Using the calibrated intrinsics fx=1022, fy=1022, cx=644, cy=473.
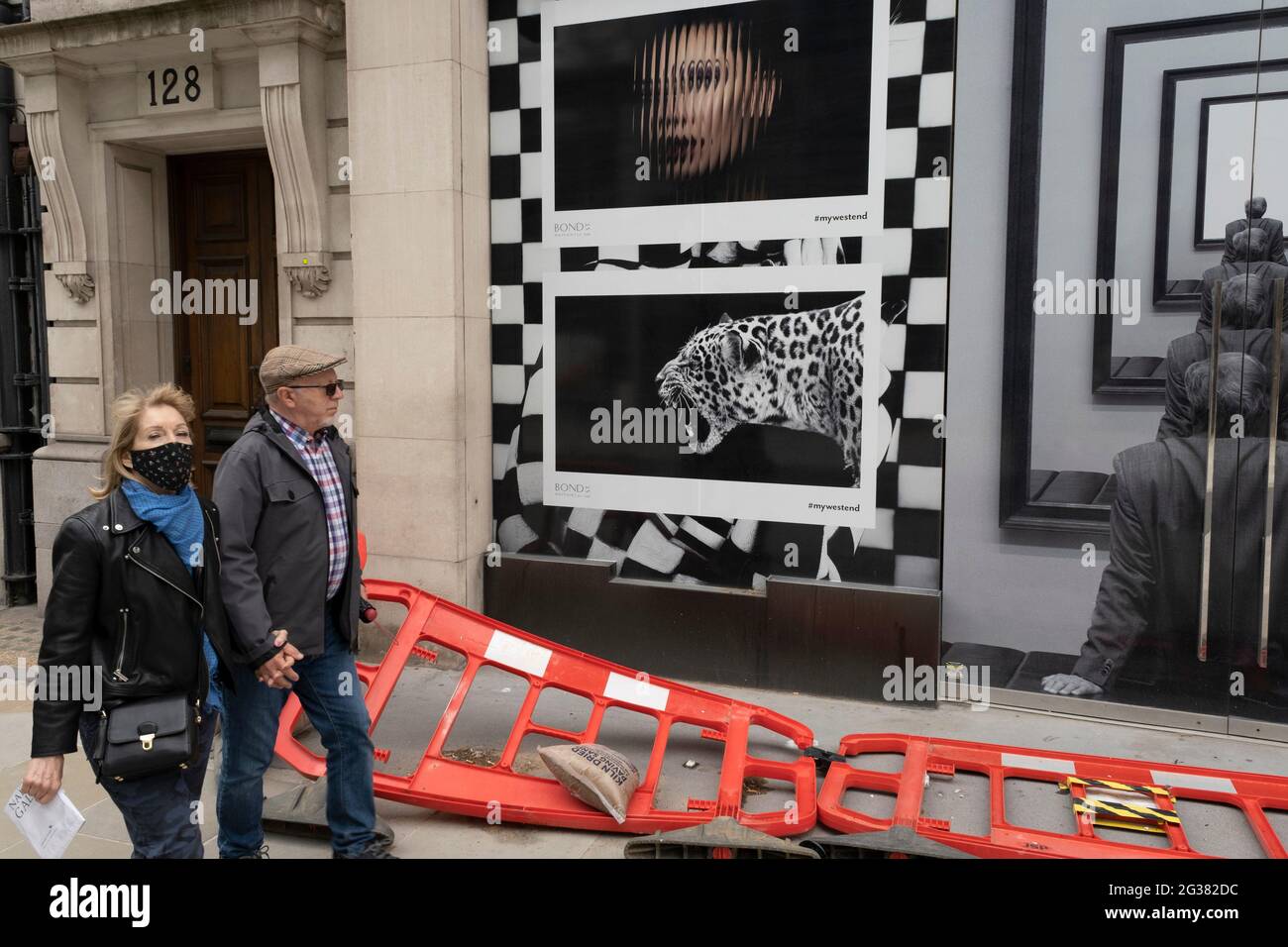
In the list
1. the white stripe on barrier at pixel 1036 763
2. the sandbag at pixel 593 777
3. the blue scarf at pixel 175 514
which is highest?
the blue scarf at pixel 175 514

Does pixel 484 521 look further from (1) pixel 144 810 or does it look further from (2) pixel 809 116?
(1) pixel 144 810

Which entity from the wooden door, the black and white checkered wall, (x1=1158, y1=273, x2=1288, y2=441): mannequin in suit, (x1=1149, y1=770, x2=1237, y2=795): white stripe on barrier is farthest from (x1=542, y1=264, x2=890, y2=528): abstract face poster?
the wooden door

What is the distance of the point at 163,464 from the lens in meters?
3.04

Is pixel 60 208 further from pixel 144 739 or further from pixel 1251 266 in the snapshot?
pixel 1251 266

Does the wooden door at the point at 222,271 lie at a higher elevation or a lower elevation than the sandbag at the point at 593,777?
higher

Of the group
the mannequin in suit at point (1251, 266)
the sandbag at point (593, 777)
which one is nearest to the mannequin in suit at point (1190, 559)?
the mannequin in suit at point (1251, 266)

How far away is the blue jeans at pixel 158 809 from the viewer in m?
2.95

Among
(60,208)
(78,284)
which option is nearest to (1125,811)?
(78,284)

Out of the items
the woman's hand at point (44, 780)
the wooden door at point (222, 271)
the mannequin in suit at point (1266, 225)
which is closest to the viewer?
the woman's hand at point (44, 780)

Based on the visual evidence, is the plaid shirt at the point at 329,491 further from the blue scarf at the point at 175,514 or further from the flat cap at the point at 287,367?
the blue scarf at the point at 175,514

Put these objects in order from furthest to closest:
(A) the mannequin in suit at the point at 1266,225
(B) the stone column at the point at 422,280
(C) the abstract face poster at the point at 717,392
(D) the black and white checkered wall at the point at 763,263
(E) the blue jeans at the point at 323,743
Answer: (B) the stone column at the point at 422,280
(C) the abstract face poster at the point at 717,392
(D) the black and white checkered wall at the point at 763,263
(A) the mannequin in suit at the point at 1266,225
(E) the blue jeans at the point at 323,743

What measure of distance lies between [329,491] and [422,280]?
313 cm

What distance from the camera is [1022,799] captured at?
14.7ft

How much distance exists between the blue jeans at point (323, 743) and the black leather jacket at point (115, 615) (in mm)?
508
